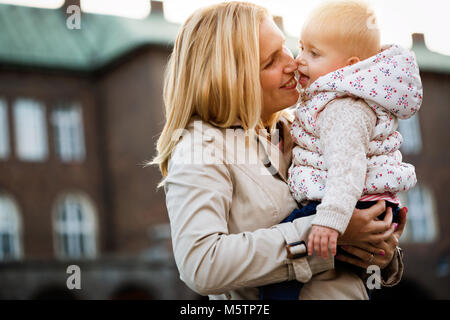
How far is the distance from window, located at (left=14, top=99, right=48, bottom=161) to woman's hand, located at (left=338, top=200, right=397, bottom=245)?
22465 millimetres

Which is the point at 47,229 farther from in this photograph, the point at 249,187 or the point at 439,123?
the point at 249,187

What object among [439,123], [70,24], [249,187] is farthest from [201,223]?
[439,123]

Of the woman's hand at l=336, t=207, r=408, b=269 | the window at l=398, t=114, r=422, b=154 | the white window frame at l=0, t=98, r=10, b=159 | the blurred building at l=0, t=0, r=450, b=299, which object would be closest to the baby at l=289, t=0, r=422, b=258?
the woman's hand at l=336, t=207, r=408, b=269

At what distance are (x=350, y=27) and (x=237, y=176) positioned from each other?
807 millimetres

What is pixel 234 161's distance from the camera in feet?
8.79

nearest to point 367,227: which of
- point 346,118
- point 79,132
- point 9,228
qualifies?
point 346,118

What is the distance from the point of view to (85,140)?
81.7 ft

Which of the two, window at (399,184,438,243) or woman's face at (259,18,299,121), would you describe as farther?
window at (399,184,438,243)

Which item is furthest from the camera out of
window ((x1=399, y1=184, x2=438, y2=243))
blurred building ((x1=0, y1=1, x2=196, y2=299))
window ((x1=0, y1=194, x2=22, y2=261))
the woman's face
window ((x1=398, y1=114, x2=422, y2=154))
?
window ((x1=398, y1=114, x2=422, y2=154))

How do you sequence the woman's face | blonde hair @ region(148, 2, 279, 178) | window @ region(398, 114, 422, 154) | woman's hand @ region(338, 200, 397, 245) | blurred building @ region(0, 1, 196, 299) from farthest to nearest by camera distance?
window @ region(398, 114, 422, 154)
blurred building @ region(0, 1, 196, 299)
the woman's face
blonde hair @ region(148, 2, 279, 178)
woman's hand @ region(338, 200, 397, 245)

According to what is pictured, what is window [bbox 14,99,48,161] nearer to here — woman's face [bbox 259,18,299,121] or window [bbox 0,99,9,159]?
window [bbox 0,99,9,159]

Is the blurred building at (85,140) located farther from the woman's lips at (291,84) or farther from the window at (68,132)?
the woman's lips at (291,84)

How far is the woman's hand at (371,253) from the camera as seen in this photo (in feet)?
8.63

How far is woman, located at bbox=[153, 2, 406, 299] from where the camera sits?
2.45 metres
